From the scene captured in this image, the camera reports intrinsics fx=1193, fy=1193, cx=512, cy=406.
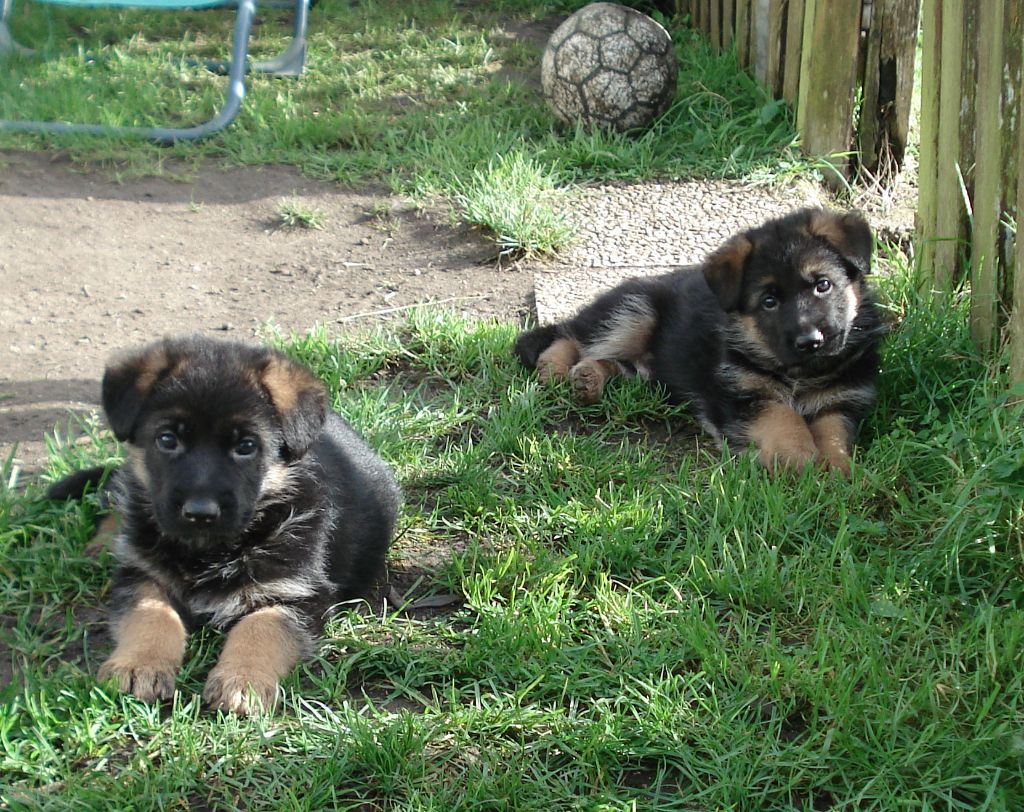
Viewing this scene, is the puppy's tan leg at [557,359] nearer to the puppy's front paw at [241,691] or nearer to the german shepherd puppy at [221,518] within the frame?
the german shepherd puppy at [221,518]

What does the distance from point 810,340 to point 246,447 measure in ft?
6.38

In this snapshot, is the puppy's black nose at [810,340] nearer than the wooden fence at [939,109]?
No

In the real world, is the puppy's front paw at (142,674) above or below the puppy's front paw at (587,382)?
below

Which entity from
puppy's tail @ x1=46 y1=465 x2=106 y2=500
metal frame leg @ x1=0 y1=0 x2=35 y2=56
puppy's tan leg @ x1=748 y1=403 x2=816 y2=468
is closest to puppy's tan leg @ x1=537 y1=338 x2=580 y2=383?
puppy's tan leg @ x1=748 y1=403 x2=816 y2=468

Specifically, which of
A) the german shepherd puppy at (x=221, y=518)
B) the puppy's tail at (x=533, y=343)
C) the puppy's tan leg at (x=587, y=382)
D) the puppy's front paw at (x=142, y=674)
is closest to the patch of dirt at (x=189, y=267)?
the puppy's tail at (x=533, y=343)

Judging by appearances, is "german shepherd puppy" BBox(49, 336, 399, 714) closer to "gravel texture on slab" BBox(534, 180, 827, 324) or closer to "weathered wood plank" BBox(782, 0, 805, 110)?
"gravel texture on slab" BBox(534, 180, 827, 324)

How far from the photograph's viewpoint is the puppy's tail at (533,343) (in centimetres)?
466

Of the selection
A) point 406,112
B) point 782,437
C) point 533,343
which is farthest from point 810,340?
point 406,112

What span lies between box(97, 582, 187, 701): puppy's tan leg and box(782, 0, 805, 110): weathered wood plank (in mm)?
4451

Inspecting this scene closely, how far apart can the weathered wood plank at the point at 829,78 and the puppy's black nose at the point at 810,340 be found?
2.20 metres

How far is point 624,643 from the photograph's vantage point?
305cm

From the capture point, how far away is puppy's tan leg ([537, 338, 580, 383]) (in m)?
4.55

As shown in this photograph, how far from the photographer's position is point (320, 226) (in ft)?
19.5

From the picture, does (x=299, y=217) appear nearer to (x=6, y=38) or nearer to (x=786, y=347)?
(x=786, y=347)
